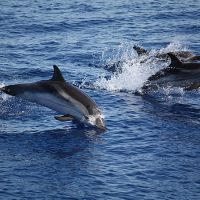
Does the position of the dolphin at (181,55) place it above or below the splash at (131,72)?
above

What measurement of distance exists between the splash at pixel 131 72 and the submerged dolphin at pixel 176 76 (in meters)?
0.82

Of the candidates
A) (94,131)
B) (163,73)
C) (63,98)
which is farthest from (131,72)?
Answer: (94,131)

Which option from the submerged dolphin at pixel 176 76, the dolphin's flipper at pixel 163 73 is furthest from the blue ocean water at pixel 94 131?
Result: the dolphin's flipper at pixel 163 73

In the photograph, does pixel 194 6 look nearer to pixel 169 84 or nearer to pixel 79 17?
pixel 79 17

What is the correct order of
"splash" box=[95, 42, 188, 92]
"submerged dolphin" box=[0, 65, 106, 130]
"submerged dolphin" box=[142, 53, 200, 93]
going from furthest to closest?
"splash" box=[95, 42, 188, 92], "submerged dolphin" box=[142, 53, 200, 93], "submerged dolphin" box=[0, 65, 106, 130]

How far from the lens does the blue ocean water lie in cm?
1571

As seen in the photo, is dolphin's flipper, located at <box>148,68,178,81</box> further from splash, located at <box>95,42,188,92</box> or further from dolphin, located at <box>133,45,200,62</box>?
dolphin, located at <box>133,45,200,62</box>

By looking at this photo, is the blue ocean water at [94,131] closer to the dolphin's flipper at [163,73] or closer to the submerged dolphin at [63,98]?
the submerged dolphin at [63,98]

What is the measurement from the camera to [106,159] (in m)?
17.4

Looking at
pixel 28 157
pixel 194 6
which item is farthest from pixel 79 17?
pixel 28 157

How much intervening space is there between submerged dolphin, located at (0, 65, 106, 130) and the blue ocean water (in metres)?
0.53

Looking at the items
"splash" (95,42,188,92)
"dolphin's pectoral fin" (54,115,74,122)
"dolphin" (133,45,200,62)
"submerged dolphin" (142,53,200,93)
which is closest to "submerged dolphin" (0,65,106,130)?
"dolphin's pectoral fin" (54,115,74,122)

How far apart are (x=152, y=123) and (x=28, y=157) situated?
17.4ft

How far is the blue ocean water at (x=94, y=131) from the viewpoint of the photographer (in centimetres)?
1571
